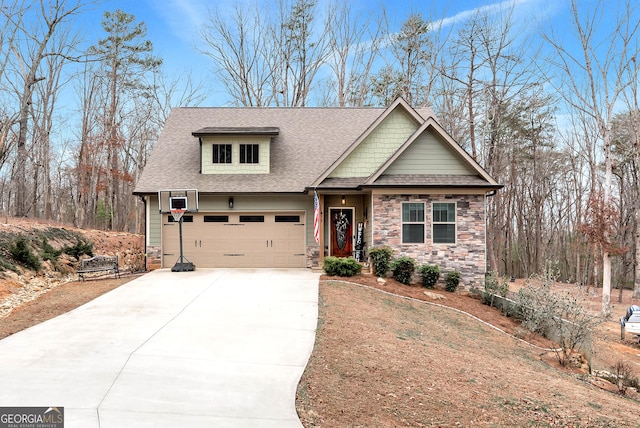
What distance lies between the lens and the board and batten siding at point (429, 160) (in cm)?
1512

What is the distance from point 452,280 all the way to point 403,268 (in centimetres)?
174

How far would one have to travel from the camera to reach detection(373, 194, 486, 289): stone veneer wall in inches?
579

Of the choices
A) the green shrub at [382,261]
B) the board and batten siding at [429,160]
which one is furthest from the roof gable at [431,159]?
the green shrub at [382,261]

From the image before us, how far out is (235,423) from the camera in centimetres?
449

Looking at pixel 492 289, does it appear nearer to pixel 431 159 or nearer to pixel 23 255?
pixel 431 159

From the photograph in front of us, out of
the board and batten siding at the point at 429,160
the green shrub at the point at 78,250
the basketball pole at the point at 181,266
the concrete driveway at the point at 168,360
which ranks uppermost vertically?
the board and batten siding at the point at 429,160

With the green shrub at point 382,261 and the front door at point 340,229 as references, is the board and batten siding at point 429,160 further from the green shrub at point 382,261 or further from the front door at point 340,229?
the front door at point 340,229

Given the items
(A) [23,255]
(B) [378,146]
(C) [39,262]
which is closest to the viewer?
(A) [23,255]

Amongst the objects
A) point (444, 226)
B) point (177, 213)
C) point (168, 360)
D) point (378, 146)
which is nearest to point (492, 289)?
point (444, 226)

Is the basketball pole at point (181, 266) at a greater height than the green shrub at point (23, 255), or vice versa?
the green shrub at point (23, 255)

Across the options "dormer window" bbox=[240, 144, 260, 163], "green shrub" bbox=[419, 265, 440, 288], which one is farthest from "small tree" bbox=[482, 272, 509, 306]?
"dormer window" bbox=[240, 144, 260, 163]

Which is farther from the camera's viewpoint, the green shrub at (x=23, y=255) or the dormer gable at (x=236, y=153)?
the dormer gable at (x=236, y=153)

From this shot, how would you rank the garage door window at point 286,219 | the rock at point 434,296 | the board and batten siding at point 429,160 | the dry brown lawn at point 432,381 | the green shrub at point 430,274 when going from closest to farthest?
1. the dry brown lawn at point 432,381
2. the rock at point 434,296
3. the green shrub at point 430,274
4. the board and batten siding at point 429,160
5. the garage door window at point 286,219

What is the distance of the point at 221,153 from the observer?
58.9ft
